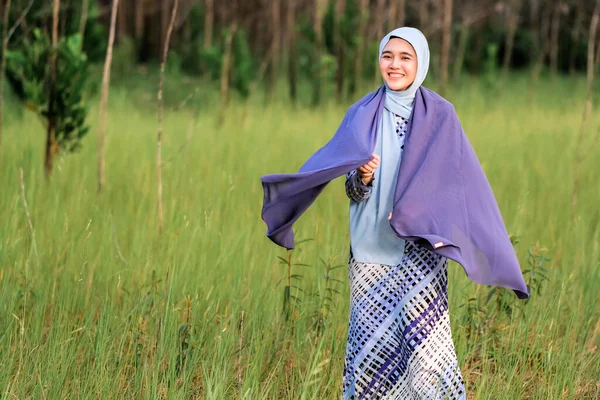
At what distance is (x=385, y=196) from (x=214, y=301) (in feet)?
3.34

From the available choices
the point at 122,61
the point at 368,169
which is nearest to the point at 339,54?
the point at 122,61

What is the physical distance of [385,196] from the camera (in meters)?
2.43

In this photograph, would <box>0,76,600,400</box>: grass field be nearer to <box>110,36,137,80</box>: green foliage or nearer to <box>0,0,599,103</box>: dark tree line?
<box>0,0,599,103</box>: dark tree line

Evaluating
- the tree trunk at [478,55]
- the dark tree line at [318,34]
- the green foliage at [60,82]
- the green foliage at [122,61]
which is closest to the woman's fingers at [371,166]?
the dark tree line at [318,34]

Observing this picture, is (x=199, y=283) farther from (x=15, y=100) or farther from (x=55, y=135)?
(x=15, y=100)

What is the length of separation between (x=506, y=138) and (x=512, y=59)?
16288mm

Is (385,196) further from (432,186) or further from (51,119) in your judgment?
(51,119)

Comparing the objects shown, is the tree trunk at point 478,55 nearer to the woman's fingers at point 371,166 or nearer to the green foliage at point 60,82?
the green foliage at point 60,82

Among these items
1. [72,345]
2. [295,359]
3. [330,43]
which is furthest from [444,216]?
[330,43]

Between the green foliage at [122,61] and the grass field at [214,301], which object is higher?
the green foliage at [122,61]

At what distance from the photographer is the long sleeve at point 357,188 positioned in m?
2.40

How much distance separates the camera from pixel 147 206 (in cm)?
490

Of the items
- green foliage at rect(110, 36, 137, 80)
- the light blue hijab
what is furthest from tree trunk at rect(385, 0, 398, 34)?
the light blue hijab

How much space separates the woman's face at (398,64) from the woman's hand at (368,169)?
0.73ft
